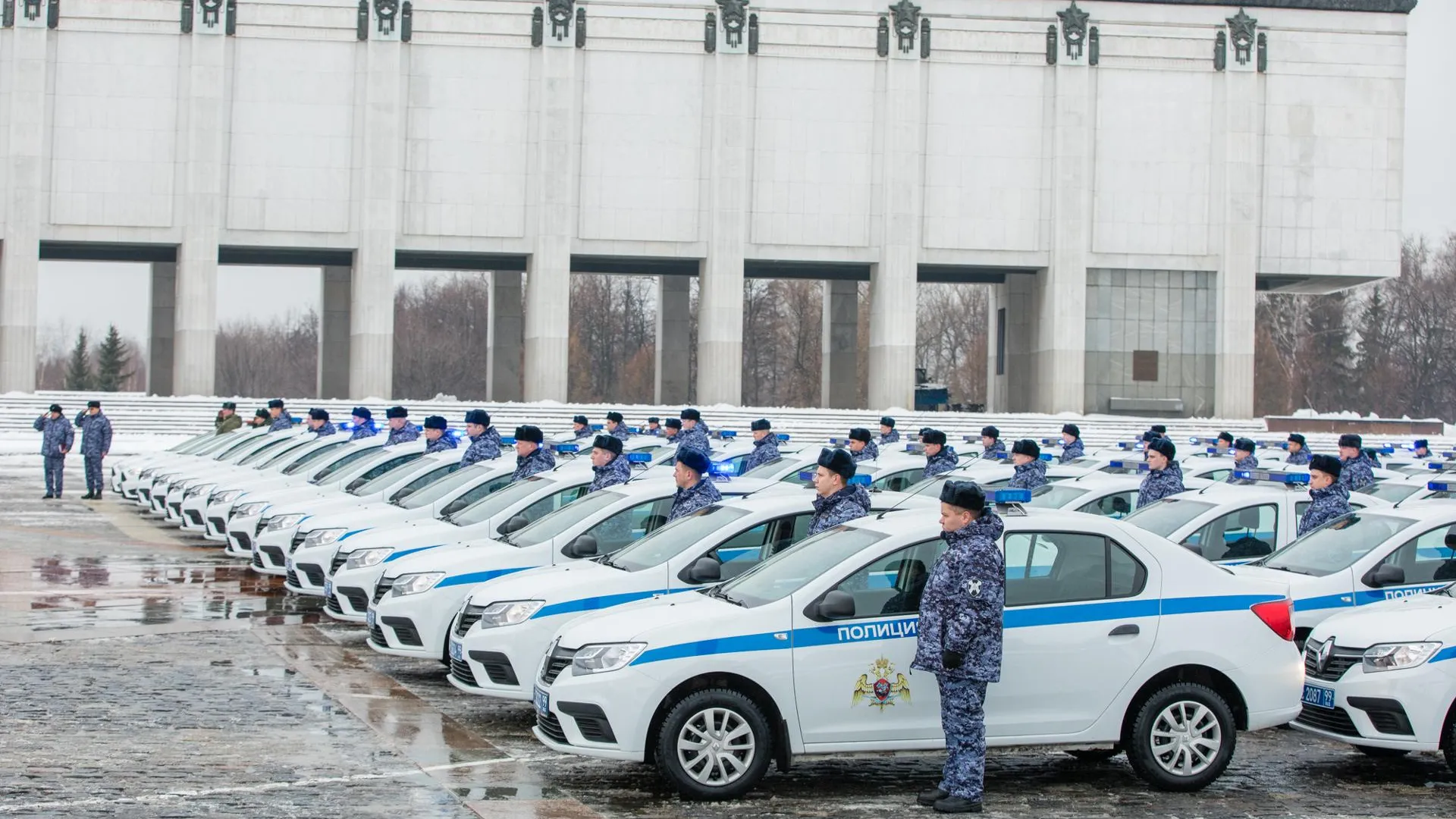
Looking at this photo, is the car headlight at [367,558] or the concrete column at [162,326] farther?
the concrete column at [162,326]

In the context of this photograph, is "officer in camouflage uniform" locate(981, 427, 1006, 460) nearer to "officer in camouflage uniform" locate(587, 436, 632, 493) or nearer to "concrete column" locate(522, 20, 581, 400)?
"officer in camouflage uniform" locate(587, 436, 632, 493)

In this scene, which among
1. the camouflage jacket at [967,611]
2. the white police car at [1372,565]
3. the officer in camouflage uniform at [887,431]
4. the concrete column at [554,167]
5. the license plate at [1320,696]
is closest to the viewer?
the camouflage jacket at [967,611]

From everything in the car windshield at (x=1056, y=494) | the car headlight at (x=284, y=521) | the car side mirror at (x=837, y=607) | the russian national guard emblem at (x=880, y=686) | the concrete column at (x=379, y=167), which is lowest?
the russian national guard emblem at (x=880, y=686)

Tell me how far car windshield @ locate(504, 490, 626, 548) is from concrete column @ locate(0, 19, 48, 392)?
4626 cm

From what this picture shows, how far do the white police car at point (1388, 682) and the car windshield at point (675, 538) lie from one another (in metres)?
3.59

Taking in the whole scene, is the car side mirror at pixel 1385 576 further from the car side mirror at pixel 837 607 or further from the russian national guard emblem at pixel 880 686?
the car side mirror at pixel 837 607

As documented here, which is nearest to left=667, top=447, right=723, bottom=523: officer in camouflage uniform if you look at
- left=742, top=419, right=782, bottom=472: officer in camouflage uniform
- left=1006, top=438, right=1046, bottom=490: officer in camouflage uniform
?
left=1006, top=438, right=1046, bottom=490: officer in camouflage uniform

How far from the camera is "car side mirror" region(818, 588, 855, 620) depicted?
8.57 metres

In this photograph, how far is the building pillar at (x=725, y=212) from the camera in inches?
2224

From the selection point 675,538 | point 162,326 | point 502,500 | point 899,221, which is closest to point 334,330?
point 162,326

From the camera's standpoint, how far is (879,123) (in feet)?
188

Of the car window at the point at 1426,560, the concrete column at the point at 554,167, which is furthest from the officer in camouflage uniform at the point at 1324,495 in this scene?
the concrete column at the point at 554,167

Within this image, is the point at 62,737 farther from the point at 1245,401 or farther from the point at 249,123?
the point at 1245,401

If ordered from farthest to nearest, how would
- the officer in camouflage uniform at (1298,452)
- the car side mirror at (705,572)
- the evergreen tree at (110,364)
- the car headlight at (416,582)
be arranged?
the evergreen tree at (110,364) < the officer in camouflage uniform at (1298,452) < the car headlight at (416,582) < the car side mirror at (705,572)
